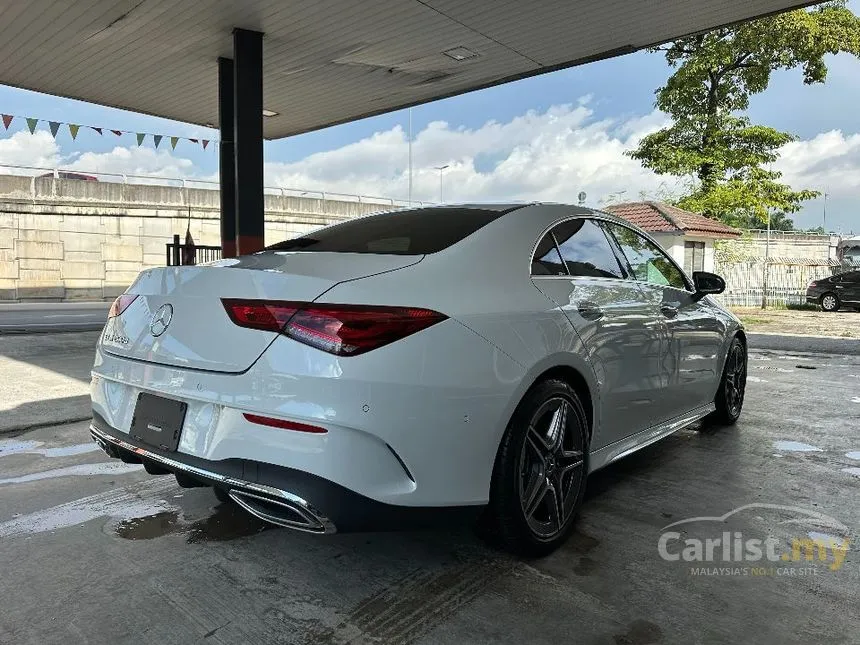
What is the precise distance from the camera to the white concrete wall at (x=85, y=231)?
2205 cm

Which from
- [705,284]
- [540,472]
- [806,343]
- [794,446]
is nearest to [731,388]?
[794,446]

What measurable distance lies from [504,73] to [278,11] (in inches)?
143

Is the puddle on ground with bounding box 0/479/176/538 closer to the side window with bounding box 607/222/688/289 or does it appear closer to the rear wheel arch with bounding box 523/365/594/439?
the rear wheel arch with bounding box 523/365/594/439

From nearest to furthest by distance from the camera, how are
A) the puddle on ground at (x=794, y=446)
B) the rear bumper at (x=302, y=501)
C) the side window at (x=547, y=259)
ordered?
the rear bumper at (x=302, y=501)
the side window at (x=547, y=259)
the puddle on ground at (x=794, y=446)

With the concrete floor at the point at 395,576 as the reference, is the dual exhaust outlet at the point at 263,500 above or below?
above

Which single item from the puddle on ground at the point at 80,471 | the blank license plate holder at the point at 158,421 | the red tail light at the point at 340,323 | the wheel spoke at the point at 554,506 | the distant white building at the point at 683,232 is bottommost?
the puddle on ground at the point at 80,471

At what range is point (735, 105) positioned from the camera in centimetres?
2086

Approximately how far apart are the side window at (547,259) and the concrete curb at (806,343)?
8685 mm

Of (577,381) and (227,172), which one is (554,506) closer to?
(577,381)

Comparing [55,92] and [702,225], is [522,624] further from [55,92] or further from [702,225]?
[702,225]

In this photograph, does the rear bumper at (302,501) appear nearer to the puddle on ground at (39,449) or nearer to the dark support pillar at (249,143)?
the puddle on ground at (39,449)

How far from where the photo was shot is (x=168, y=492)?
331 cm

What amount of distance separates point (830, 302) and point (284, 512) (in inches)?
838

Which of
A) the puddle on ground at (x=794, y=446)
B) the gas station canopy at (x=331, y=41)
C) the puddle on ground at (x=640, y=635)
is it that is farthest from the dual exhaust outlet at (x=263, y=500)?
the gas station canopy at (x=331, y=41)
